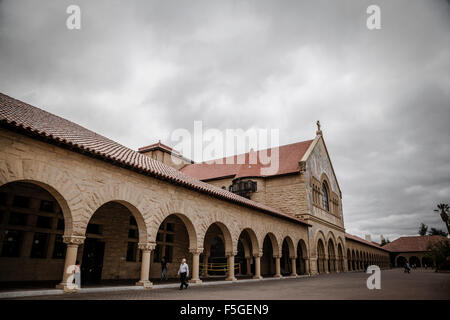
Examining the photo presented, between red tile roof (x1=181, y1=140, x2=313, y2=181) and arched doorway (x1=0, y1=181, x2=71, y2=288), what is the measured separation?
19.8 m

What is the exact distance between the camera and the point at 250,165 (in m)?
31.9

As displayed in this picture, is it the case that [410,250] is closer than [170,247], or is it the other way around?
[170,247]

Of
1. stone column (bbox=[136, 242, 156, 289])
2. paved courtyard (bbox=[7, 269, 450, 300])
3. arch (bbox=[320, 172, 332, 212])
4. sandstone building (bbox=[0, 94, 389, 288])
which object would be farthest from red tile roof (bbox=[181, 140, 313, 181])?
stone column (bbox=[136, 242, 156, 289])

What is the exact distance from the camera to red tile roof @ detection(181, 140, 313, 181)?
96.8ft

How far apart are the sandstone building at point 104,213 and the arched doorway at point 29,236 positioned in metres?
0.04

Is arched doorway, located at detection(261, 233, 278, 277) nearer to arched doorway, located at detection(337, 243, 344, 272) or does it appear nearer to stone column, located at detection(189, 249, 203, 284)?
arched doorway, located at detection(337, 243, 344, 272)

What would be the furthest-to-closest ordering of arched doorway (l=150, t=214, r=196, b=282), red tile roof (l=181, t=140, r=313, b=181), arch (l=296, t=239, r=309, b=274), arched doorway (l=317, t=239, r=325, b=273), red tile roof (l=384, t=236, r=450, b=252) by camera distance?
red tile roof (l=384, t=236, r=450, b=252)
red tile roof (l=181, t=140, r=313, b=181)
arched doorway (l=317, t=239, r=325, b=273)
arch (l=296, t=239, r=309, b=274)
arched doorway (l=150, t=214, r=196, b=282)

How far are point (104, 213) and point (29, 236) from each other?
3.30 metres

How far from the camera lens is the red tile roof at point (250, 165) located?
2951 cm

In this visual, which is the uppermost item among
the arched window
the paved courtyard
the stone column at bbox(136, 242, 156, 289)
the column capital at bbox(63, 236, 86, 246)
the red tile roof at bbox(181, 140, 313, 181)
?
the red tile roof at bbox(181, 140, 313, 181)

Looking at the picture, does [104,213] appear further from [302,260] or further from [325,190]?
[325,190]

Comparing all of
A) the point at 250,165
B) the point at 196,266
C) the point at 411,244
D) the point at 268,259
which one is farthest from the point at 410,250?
the point at 196,266
